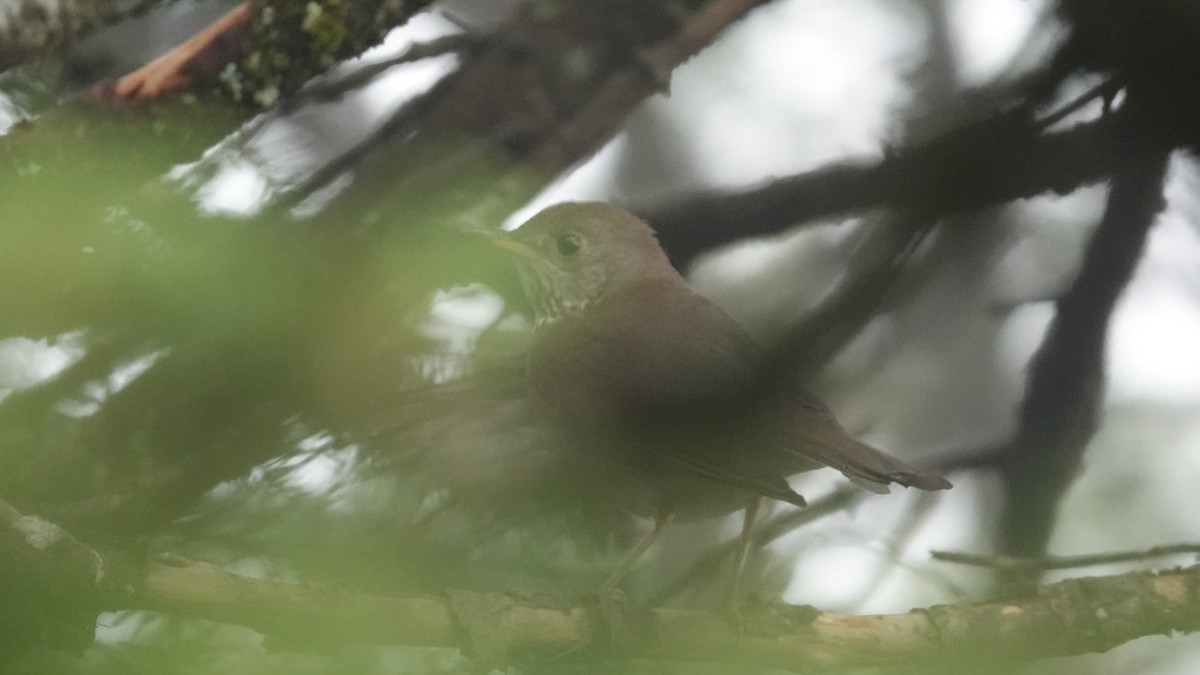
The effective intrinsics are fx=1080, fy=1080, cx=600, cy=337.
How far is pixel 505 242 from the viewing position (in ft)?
1.44

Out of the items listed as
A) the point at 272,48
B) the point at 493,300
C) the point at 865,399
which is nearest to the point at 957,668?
the point at 865,399

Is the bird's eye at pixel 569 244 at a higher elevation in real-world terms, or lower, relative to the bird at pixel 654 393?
higher

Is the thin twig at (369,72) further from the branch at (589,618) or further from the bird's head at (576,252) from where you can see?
the branch at (589,618)

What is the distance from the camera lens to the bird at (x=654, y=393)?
298mm

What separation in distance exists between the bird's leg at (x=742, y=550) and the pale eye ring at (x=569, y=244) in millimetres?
161

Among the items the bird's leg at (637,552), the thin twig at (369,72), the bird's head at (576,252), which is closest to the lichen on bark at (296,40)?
the thin twig at (369,72)

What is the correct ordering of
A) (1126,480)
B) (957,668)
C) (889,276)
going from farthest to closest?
(1126,480), (957,668), (889,276)

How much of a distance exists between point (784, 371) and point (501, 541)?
8.0 inches

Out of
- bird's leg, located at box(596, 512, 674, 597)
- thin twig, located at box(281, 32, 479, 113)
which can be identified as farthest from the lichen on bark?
bird's leg, located at box(596, 512, 674, 597)

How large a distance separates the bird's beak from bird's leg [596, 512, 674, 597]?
0.13m

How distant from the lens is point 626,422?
37 cm

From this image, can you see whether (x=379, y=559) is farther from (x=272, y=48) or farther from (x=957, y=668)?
(x=272, y=48)

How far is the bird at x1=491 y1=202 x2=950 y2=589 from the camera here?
0.98ft

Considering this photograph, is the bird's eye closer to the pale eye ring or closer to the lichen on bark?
the pale eye ring
